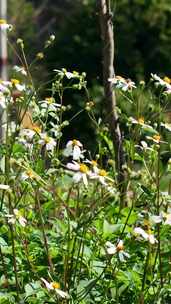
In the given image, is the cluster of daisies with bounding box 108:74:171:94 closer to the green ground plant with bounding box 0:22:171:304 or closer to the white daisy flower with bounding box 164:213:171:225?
the green ground plant with bounding box 0:22:171:304

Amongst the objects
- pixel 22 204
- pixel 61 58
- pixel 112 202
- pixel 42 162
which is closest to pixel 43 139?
pixel 42 162

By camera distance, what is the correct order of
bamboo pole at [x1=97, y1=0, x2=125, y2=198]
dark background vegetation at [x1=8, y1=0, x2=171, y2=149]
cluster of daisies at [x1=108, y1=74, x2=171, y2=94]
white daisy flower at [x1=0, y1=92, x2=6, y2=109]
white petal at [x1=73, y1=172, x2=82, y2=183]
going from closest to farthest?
white petal at [x1=73, y1=172, x2=82, y2=183] < white daisy flower at [x1=0, y1=92, x2=6, y2=109] < cluster of daisies at [x1=108, y1=74, x2=171, y2=94] < bamboo pole at [x1=97, y1=0, x2=125, y2=198] < dark background vegetation at [x1=8, y1=0, x2=171, y2=149]

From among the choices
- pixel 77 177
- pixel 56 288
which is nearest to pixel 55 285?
pixel 56 288

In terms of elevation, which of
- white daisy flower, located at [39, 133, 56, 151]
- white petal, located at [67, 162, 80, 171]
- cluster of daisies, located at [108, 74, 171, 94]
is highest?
cluster of daisies, located at [108, 74, 171, 94]

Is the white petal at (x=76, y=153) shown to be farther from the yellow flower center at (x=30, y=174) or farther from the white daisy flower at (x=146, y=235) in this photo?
the white daisy flower at (x=146, y=235)

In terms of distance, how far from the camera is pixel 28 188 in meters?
2.27

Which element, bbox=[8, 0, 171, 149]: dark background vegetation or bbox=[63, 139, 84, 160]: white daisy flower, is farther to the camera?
bbox=[8, 0, 171, 149]: dark background vegetation

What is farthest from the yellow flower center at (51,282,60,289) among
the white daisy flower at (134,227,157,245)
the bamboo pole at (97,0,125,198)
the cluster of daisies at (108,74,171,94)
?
the bamboo pole at (97,0,125,198)

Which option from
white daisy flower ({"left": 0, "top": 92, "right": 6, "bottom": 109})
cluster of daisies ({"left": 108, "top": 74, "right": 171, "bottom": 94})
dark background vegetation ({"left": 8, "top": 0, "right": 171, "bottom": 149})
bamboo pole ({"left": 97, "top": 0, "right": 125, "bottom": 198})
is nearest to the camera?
white daisy flower ({"left": 0, "top": 92, "right": 6, "bottom": 109})

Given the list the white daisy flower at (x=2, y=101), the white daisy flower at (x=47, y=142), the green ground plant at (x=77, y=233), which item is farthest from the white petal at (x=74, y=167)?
the white daisy flower at (x=2, y=101)

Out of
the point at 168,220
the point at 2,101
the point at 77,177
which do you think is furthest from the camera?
the point at 2,101

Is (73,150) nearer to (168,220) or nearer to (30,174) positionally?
(30,174)

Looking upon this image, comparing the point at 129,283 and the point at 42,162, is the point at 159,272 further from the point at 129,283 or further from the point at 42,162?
the point at 42,162

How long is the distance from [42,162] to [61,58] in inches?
251
